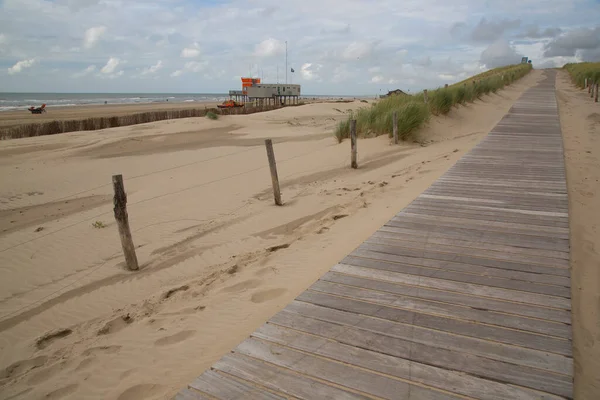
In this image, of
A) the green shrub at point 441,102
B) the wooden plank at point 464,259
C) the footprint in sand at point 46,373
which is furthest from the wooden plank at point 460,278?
the green shrub at point 441,102

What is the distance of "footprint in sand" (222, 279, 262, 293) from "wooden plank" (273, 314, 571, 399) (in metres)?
1.82

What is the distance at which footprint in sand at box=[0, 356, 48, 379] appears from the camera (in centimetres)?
318

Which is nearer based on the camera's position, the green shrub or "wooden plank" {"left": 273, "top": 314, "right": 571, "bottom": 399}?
"wooden plank" {"left": 273, "top": 314, "right": 571, "bottom": 399}

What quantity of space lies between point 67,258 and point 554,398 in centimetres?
616

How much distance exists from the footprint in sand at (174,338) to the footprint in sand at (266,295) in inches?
26.7

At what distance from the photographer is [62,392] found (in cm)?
282

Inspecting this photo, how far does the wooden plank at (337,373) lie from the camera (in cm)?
170

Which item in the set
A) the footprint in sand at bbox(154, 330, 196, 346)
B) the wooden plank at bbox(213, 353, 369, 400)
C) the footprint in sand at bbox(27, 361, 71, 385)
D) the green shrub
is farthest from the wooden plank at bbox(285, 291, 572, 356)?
the green shrub

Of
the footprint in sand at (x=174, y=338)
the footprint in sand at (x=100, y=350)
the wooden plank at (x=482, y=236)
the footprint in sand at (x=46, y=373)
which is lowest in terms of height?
the footprint in sand at (x=46, y=373)

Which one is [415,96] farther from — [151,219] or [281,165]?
[151,219]

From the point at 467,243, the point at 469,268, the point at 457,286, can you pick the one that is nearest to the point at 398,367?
the point at 457,286

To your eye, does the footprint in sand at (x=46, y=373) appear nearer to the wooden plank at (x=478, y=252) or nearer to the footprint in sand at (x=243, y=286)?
the footprint in sand at (x=243, y=286)

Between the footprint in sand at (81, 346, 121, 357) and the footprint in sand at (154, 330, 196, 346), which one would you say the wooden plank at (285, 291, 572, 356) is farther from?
the footprint in sand at (81, 346, 121, 357)

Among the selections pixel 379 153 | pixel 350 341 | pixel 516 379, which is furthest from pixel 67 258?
pixel 379 153
